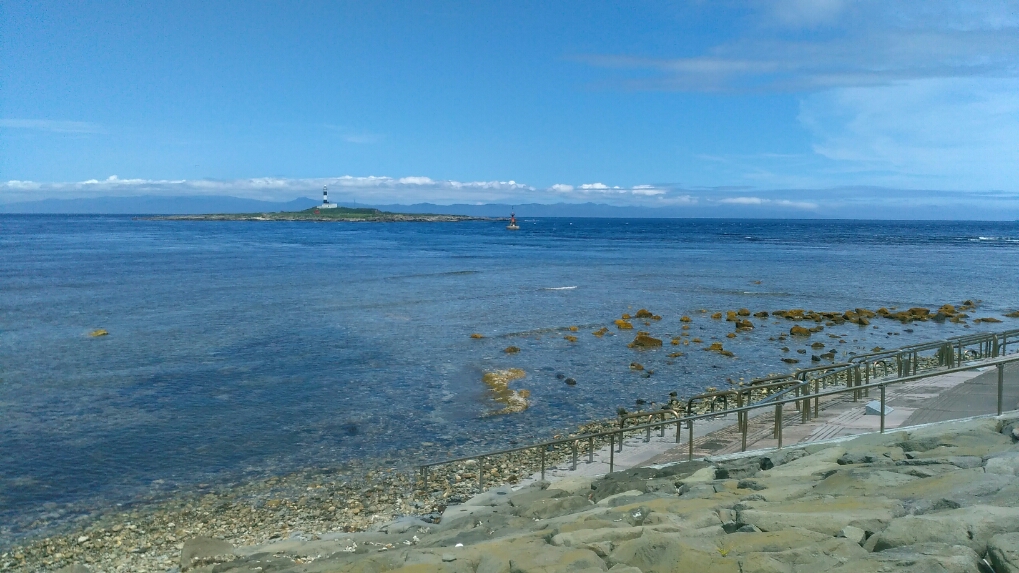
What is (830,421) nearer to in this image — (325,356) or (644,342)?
(644,342)

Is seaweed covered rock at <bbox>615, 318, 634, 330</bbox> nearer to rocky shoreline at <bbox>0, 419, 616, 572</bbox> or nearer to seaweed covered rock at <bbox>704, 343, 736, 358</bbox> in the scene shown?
seaweed covered rock at <bbox>704, 343, 736, 358</bbox>

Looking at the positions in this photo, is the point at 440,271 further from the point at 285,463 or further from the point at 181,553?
the point at 181,553

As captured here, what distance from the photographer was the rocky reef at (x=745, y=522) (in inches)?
219

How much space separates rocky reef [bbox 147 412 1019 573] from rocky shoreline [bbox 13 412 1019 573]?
0.02 meters

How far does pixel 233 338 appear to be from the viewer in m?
28.7

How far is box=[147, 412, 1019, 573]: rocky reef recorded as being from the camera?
18.3 ft

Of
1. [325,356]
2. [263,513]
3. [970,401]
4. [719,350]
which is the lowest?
[263,513]

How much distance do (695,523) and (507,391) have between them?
1346 centimetres

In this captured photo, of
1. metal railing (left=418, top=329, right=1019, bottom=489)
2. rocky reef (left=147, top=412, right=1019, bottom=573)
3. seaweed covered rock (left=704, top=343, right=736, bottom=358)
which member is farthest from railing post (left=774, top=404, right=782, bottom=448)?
seaweed covered rock (left=704, top=343, right=736, bottom=358)

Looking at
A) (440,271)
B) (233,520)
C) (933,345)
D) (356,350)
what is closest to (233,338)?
(356,350)

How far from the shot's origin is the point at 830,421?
12.0m

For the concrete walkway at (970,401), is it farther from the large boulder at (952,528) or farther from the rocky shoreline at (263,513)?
the rocky shoreline at (263,513)

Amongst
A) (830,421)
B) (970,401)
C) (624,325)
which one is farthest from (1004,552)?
(624,325)

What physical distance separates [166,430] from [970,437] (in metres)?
16.4
